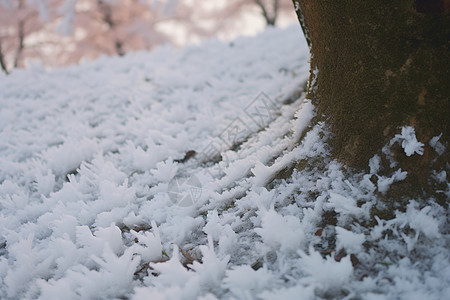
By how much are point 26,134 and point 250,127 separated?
2.54m

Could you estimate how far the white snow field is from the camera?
53.0 inches

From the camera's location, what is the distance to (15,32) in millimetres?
13523

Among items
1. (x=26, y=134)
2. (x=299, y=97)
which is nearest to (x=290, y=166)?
(x=299, y=97)

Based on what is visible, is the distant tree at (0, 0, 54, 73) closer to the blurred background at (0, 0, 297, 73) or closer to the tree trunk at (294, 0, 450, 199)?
the blurred background at (0, 0, 297, 73)

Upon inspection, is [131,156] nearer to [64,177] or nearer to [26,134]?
[64,177]

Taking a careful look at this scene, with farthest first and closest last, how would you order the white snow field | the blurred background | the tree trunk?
the blurred background
the tree trunk
the white snow field

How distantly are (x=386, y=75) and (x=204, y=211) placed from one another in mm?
1355

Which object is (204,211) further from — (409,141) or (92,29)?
(92,29)

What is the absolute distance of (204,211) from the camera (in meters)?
2.01

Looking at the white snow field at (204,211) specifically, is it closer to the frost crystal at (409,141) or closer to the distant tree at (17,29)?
the frost crystal at (409,141)

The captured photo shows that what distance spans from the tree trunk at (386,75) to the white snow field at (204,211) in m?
0.08

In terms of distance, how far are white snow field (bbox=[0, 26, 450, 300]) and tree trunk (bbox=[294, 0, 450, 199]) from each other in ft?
0.25

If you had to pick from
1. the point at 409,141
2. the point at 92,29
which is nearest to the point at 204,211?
the point at 409,141

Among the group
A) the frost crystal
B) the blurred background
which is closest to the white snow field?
the frost crystal
